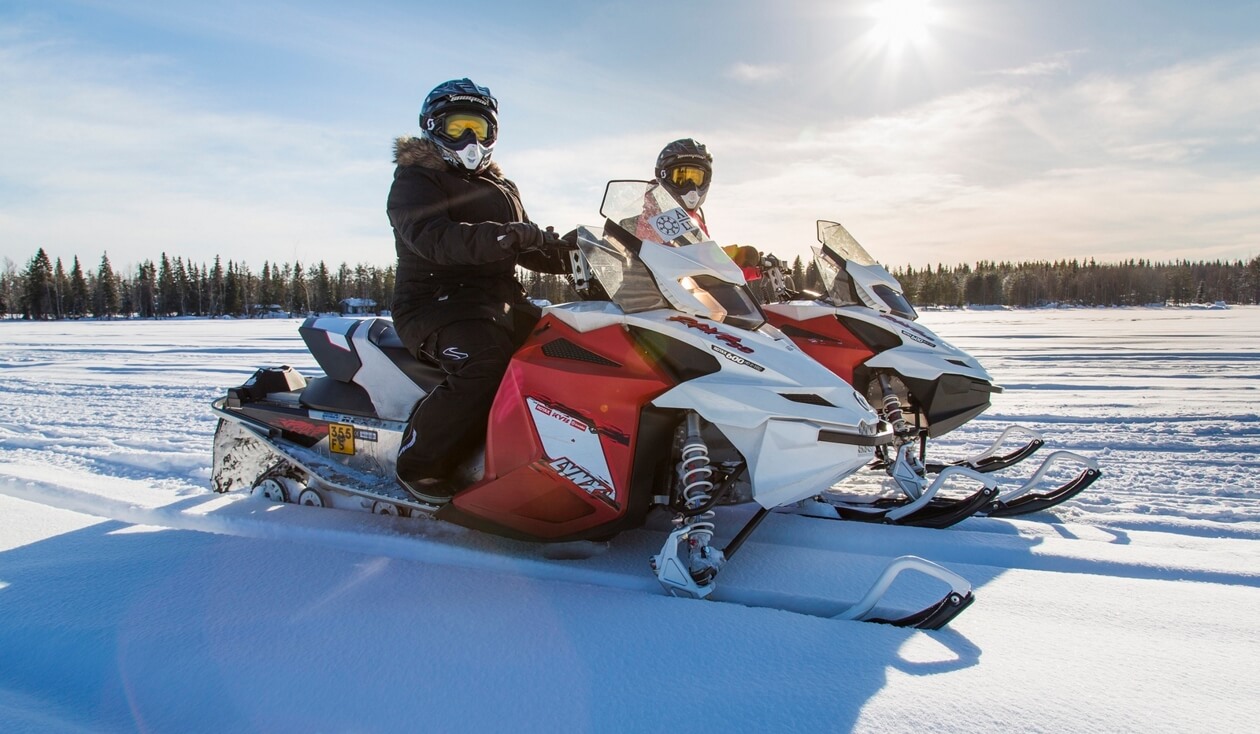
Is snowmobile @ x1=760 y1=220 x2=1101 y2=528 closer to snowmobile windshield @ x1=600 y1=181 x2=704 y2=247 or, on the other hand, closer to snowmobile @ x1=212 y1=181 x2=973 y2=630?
snowmobile @ x1=212 y1=181 x2=973 y2=630

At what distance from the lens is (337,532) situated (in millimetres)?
3297

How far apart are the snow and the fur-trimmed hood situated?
1.71 metres

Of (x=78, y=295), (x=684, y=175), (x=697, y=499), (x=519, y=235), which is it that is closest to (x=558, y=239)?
(x=519, y=235)

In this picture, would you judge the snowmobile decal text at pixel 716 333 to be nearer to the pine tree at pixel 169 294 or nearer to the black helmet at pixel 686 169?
the black helmet at pixel 686 169

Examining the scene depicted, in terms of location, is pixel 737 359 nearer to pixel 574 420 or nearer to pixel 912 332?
pixel 574 420

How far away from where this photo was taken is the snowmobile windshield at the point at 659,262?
2746 mm

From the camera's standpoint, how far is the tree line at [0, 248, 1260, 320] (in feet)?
228

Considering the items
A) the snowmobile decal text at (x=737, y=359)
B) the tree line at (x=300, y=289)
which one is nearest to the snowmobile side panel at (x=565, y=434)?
the snowmobile decal text at (x=737, y=359)

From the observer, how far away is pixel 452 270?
10.4 ft

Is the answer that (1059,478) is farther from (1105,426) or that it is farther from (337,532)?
(337,532)

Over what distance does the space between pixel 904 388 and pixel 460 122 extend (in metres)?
3.10

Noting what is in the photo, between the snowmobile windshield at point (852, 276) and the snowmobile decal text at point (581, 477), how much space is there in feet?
8.57

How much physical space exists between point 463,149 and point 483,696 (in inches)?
90.9

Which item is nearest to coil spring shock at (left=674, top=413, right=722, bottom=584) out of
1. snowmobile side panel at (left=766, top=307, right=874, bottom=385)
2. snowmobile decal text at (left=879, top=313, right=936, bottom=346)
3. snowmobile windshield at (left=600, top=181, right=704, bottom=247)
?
snowmobile windshield at (left=600, top=181, right=704, bottom=247)
